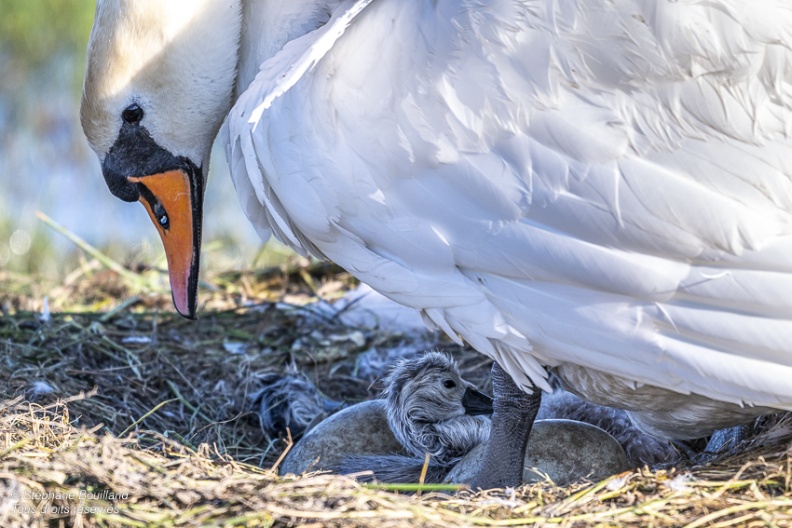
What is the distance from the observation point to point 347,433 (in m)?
3.50

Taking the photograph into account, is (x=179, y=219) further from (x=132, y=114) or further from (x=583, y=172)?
(x=583, y=172)

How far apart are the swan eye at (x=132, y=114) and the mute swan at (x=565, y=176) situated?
0.52 metres

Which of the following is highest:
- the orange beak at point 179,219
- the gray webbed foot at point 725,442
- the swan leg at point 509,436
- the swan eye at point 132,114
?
the swan eye at point 132,114

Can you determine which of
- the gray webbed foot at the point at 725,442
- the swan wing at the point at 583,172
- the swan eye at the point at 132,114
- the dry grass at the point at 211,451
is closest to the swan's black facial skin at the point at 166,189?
the swan eye at the point at 132,114

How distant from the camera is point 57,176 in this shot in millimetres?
6555

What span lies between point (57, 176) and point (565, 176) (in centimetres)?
489

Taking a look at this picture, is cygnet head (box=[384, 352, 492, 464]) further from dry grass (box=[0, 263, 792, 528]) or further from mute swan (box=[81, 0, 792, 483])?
mute swan (box=[81, 0, 792, 483])

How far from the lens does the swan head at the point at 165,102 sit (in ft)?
10.0

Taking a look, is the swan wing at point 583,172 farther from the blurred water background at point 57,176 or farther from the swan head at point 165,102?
the blurred water background at point 57,176

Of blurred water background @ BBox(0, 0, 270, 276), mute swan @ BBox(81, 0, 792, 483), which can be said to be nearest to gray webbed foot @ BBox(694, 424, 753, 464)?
mute swan @ BBox(81, 0, 792, 483)

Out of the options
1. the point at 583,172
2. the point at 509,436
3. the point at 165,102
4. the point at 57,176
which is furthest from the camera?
the point at 57,176

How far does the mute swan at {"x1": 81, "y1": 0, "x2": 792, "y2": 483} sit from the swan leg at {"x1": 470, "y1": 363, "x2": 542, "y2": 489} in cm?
29

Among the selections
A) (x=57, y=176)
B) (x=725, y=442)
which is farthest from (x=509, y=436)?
(x=57, y=176)

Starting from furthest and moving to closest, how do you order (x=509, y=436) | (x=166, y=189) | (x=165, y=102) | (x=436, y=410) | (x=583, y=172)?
(x=436, y=410), (x=166, y=189), (x=165, y=102), (x=509, y=436), (x=583, y=172)
